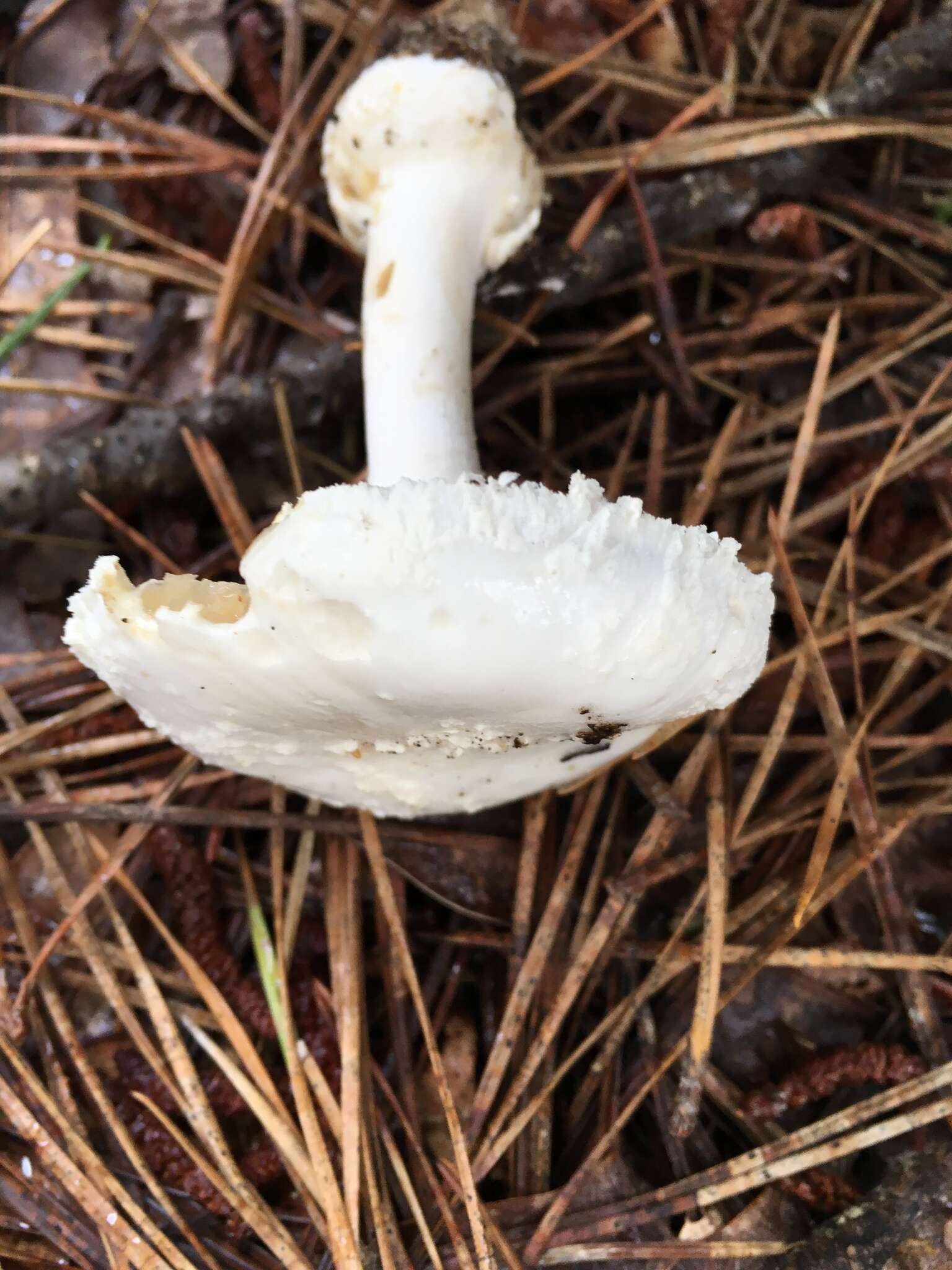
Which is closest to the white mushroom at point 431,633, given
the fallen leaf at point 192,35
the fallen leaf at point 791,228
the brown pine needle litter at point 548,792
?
the brown pine needle litter at point 548,792

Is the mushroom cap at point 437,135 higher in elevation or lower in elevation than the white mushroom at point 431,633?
higher

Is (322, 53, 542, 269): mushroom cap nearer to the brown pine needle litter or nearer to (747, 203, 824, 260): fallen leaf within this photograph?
the brown pine needle litter

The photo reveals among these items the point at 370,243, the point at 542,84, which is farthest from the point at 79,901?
the point at 542,84

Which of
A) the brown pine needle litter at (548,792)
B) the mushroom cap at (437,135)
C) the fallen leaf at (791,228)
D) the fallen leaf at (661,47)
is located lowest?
the brown pine needle litter at (548,792)

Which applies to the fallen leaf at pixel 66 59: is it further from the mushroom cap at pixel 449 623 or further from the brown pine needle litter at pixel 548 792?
the mushroom cap at pixel 449 623

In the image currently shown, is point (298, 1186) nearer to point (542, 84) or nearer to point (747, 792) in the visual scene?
point (747, 792)

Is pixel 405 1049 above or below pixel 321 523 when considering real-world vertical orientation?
below
